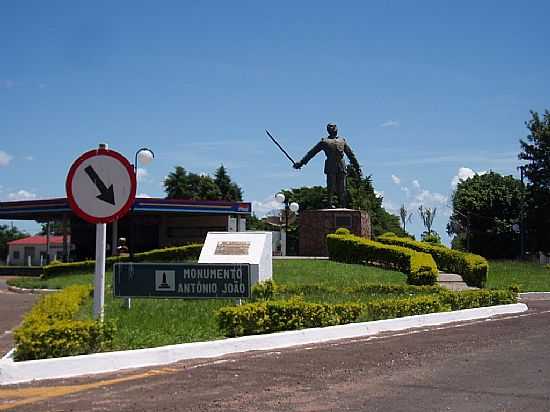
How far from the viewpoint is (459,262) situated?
23.6 m

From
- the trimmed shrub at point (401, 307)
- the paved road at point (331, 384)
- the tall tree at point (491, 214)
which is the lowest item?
the paved road at point (331, 384)

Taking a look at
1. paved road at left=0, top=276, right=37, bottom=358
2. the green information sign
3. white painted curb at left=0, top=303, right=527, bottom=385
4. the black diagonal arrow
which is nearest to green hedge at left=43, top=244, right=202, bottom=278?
paved road at left=0, top=276, right=37, bottom=358

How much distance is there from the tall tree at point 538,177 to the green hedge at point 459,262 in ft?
81.3

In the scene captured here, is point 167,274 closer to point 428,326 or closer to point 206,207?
point 428,326

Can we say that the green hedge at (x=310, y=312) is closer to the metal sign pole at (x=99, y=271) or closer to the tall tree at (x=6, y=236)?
the metal sign pole at (x=99, y=271)

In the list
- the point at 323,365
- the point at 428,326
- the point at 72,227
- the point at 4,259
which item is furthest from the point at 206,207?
the point at 4,259

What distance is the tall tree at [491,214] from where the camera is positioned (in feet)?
169

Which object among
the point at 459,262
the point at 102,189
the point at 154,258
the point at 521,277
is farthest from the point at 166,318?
the point at 521,277

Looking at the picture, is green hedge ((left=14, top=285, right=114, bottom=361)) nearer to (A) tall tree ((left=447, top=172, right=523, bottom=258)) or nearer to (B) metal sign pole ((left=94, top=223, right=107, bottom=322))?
(B) metal sign pole ((left=94, top=223, right=107, bottom=322))

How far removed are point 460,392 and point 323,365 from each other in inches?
69.8

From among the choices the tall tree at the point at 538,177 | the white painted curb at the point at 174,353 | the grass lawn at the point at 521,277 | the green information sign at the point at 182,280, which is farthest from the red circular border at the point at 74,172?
the tall tree at the point at 538,177

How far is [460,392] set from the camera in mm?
6723

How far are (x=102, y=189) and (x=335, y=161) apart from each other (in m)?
21.3

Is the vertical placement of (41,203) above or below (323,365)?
above
